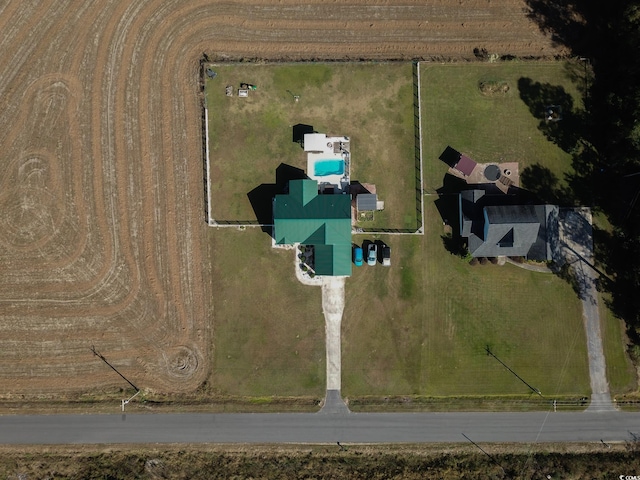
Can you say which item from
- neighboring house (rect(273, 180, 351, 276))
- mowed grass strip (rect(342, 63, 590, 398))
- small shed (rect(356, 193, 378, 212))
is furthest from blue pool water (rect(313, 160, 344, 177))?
mowed grass strip (rect(342, 63, 590, 398))

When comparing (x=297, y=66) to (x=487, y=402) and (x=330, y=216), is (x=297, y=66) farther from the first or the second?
(x=487, y=402)

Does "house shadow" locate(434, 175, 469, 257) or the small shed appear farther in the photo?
"house shadow" locate(434, 175, 469, 257)

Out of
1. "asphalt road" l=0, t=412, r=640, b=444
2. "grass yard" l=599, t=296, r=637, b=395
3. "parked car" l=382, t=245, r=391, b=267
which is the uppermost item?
"parked car" l=382, t=245, r=391, b=267

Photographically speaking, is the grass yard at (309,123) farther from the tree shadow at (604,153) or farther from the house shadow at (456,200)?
the tree shadow at (604,153)

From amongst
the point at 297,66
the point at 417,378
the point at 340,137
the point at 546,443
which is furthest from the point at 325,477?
the point at 297,66

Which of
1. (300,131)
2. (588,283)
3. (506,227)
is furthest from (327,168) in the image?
(588,283)

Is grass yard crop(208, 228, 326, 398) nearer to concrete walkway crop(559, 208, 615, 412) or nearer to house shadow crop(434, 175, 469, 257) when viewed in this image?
house shadow crop(434, 175, 469, 257)
